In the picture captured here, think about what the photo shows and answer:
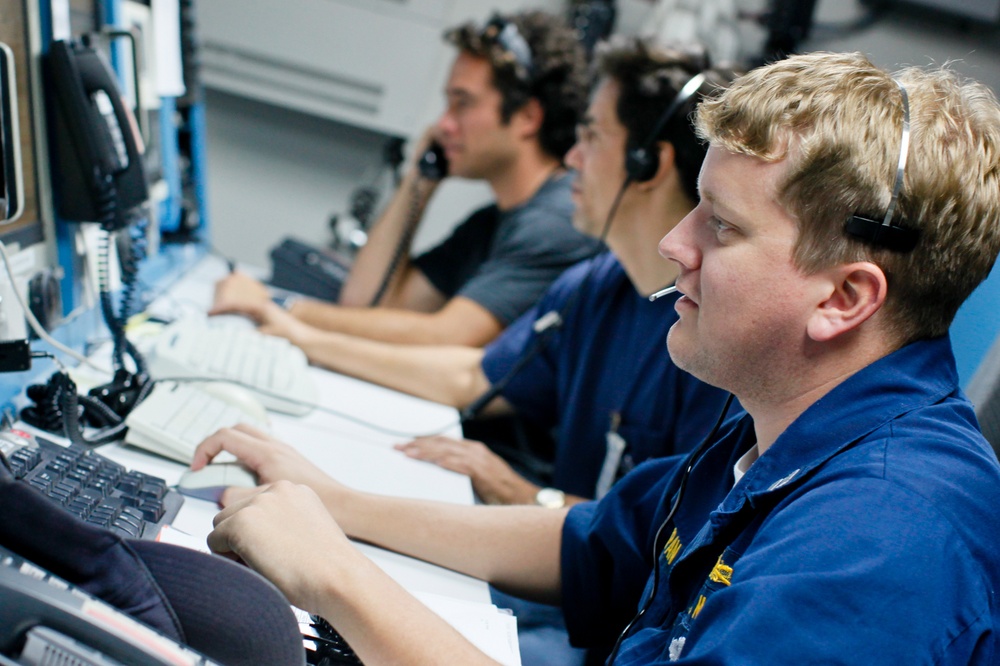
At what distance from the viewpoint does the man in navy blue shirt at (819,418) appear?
53cm

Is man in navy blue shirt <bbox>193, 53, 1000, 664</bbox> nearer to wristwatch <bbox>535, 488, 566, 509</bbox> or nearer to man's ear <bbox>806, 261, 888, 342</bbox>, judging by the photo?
man's ear <bbox>806, 261, 888, 342</bbox>

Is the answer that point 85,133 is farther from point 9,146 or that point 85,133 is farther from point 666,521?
point 666,521

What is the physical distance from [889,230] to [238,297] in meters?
1.29

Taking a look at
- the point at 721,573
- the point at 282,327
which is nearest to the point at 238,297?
the point at 282,327

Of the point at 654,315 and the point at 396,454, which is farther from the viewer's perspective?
the point at 654,315

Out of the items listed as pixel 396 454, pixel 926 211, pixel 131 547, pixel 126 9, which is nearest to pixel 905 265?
pixel 926 211

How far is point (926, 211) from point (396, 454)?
2.47 feet

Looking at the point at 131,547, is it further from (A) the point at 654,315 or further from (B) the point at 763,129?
(A) the point at 654,315

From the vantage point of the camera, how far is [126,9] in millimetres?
1435

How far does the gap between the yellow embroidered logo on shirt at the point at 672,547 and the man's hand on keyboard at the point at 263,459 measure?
1.15 feet

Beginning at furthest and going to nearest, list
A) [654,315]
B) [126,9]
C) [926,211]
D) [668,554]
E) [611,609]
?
[126,9], [654,315], [611,609], [668,554], [926,211]

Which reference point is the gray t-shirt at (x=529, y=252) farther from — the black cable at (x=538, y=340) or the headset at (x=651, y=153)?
the headset at (x=651, y=153)

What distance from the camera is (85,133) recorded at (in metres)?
1.08

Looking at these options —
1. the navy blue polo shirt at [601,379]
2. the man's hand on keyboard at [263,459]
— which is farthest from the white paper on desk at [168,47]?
the man's hand on keyboard at [263,459]
